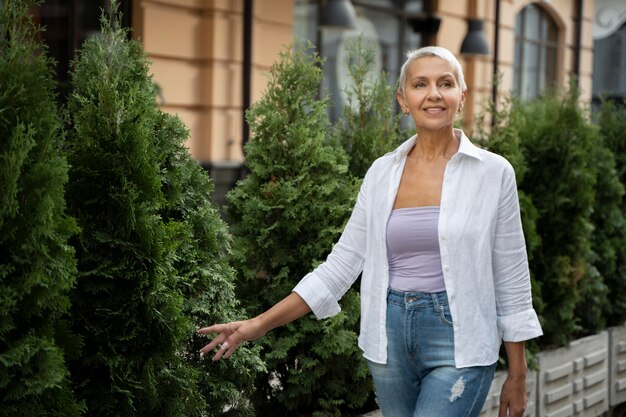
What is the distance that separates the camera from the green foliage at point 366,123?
548 centimetres

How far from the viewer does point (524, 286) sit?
3.30 meters

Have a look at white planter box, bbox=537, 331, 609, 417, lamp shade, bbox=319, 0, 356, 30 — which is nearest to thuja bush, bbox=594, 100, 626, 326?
white planter box, bbox=537, 331, 609, 417

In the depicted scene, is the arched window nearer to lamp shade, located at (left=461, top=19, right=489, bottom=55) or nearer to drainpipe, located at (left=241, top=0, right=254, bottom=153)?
lamp shade, located at (left=461, top=19, right=489, bottom=55)

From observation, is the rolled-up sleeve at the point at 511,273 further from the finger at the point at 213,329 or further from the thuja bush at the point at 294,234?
the thuja bush at the point at 294,234

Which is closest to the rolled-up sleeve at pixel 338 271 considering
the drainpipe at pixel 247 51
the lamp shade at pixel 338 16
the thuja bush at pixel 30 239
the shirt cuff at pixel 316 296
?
the shirt cuff at pixel 316 296

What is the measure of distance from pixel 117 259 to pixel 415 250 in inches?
39.4

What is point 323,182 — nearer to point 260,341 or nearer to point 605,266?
point 260,341

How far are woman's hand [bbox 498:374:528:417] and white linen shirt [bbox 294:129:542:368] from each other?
106mm

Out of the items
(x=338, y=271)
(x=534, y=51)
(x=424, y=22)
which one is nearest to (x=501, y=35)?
(x=534, y=51)

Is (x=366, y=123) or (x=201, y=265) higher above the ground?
(x=366, y=123)

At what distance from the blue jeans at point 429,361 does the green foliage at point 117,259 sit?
2.52 ft

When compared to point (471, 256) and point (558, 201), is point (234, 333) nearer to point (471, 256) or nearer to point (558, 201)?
point (471, 256)

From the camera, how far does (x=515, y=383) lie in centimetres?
331

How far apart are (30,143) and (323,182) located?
6.91ft
